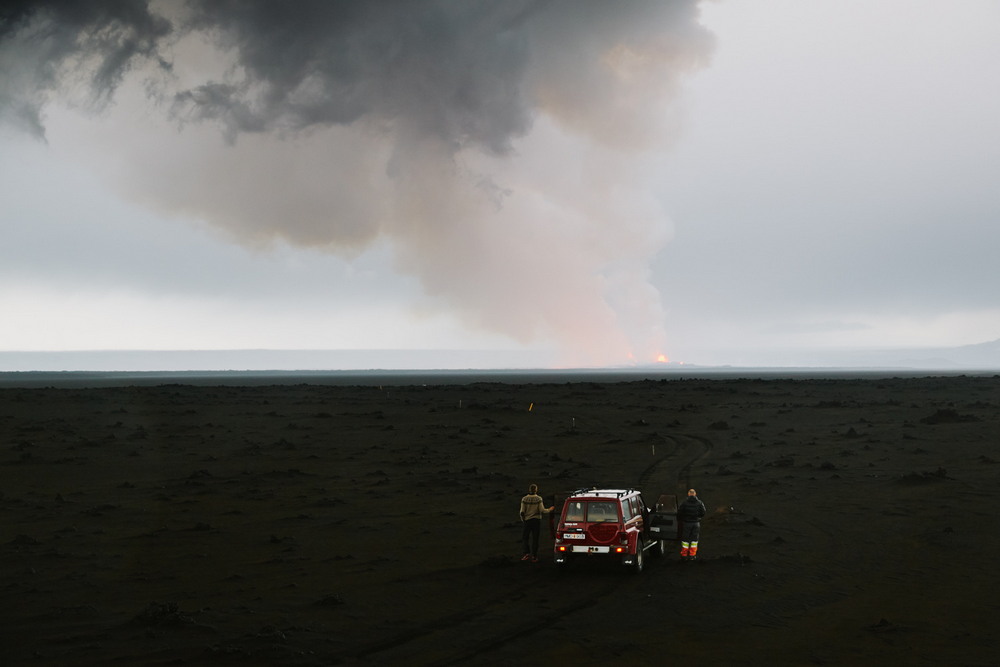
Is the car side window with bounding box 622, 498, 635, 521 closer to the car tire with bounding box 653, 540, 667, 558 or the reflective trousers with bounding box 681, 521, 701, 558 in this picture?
the reflective trousers with bounding box 681, 521, 701, 558

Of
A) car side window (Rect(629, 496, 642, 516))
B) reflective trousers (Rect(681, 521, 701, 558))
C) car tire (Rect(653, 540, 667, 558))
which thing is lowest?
car tire (Rect(653, 540, 667, 558))

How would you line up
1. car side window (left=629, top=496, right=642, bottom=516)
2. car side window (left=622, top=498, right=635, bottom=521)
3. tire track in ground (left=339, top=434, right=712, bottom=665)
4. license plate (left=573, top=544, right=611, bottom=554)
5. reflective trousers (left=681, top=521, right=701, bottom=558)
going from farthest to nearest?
1. reflective trousers (left=681, top=521, right=701, bottom=558)
2. car side window (left=629, top=496, right=642, bottom=516)
3. car side window (left=622, top=498, right=635, bottom=521)
4. license plate (left=573, top=544, right=611, bottom=554)
5. tire track in ground (left=339, top=434, right=712, bottom=665)

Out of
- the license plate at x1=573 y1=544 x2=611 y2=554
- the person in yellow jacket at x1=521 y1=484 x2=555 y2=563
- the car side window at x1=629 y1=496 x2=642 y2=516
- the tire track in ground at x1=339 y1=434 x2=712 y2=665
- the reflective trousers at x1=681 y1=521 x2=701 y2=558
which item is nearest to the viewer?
the tire track in ground at x1=339 y1=434 x2=712 y2=665

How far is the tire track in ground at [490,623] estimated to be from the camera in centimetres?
1479

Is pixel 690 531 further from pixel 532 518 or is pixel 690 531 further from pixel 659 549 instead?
pixel 532 518

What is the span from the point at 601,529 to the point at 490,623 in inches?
203

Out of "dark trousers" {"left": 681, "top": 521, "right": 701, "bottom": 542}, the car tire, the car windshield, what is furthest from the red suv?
the car tire

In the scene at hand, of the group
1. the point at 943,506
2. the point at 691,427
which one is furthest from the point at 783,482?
the point at 691,427

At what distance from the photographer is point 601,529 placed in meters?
21.1

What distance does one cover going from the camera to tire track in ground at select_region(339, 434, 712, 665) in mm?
14789

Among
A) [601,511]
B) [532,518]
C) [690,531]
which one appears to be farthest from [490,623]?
[690,531]

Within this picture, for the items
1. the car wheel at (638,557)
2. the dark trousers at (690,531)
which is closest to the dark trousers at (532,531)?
the car wheel at (638,557)

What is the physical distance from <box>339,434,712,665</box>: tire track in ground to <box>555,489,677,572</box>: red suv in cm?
68

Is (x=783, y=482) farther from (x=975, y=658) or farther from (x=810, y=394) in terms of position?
(x=810, y=394)
